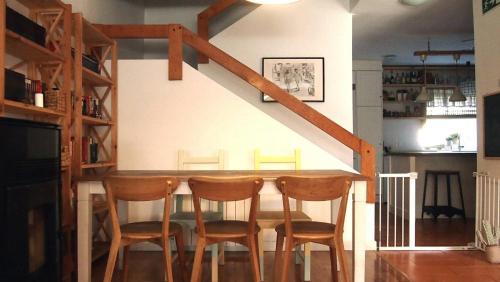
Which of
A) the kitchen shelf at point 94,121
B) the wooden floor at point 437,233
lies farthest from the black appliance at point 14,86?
the wooden floor at point 437,233

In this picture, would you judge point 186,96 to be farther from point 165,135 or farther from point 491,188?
point 491,188

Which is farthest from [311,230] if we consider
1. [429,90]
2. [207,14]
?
[429,90]

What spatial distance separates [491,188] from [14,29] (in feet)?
13.6

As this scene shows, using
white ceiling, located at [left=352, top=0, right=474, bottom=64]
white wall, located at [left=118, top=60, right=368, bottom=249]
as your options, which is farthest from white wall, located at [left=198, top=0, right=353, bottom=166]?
white wall, located at [left=118, top=60, right=368, bottom=249]

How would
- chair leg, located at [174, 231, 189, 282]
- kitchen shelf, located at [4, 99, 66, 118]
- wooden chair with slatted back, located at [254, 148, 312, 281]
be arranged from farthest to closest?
wooden chair with slatted back, located at [254, 148, 312, 281], chair leg, located at [174, 231, 189, 282], kitchen shelf, located at [4, 99, 66, 118]

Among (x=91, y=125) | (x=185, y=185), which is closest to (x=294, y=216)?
(x=185, y=185)

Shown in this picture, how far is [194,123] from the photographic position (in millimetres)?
3551

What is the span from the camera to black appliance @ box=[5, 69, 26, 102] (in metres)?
2.05

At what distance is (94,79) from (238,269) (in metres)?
2.05

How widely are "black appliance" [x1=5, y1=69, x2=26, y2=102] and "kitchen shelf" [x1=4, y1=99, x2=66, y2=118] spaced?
4cm

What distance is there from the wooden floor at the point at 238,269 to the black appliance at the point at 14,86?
4.87 feet

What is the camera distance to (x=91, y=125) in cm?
Answer: 347

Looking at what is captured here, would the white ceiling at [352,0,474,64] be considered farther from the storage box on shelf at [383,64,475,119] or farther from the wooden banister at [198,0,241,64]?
the wooden banister at [198,0,241,64]

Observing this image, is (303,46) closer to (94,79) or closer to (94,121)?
(94,79)
